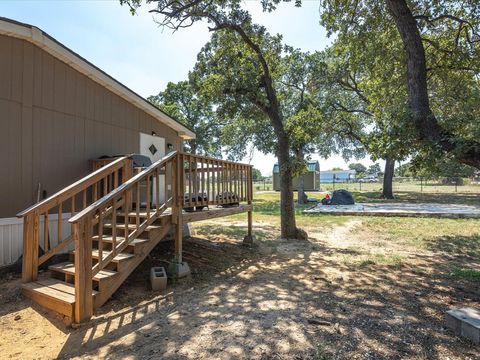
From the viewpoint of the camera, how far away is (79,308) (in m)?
2.94

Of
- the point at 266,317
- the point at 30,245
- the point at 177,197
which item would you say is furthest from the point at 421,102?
the point at 30,245

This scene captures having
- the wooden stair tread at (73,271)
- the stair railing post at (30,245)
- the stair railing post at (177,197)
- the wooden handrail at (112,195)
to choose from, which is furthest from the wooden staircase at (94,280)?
the wooden handrail at (112,195)

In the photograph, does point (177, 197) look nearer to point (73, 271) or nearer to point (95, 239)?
point (95, 239)

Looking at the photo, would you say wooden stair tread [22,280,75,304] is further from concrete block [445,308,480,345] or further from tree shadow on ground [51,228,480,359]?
concrete block [445,308,480,345]

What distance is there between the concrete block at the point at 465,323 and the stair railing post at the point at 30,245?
462cm

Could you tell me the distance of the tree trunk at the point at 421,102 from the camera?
366 centimetres

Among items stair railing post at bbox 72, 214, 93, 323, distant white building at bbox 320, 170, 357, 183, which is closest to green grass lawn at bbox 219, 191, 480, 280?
stair railing post at bbox 72, 214, 93, 323

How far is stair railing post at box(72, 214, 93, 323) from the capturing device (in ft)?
9.52

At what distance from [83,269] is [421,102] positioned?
474cm

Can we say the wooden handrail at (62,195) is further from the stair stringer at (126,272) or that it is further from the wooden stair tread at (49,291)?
the stair stringer at (126,272)

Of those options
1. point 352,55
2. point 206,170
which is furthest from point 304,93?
point 206,170

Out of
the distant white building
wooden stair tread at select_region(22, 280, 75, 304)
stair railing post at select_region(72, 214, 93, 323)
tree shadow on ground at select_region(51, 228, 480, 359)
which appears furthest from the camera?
the distant white building

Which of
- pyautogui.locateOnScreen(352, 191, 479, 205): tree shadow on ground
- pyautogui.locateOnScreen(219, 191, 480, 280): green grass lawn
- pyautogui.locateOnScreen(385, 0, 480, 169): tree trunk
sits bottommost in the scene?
pyautogui.locateOnScreen(219, 191, 480, 280): green grass lawn

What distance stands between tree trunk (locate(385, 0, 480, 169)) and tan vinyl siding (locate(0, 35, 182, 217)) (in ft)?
18.8
